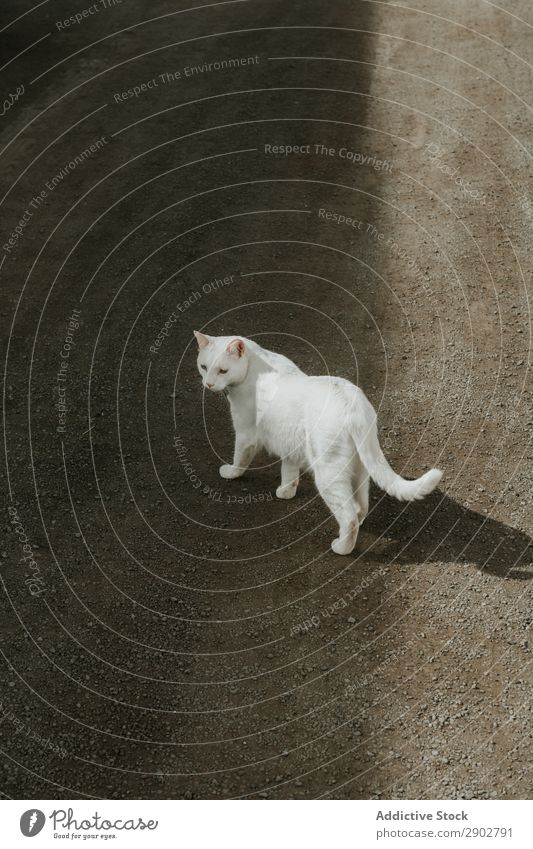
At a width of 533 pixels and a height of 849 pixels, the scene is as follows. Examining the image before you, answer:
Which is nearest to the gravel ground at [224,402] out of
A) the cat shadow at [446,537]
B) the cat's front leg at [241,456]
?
the cat shadow at [446,537]

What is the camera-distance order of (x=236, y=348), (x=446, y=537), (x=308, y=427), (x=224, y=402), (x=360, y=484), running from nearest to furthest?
(x=308, y=427), (x=360, y=484), (x=236, y=348), (x=446, y=537), (x=224, y=402)

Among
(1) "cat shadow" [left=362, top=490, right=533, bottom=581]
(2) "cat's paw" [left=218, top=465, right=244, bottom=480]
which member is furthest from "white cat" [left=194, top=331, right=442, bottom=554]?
(1) "cat shadow" [left=362, top=490, right=533, bottom=581]

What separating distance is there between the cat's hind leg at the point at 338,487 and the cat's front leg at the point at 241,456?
1.20 meters

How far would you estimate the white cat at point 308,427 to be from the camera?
8438 mm

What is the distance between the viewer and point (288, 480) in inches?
388

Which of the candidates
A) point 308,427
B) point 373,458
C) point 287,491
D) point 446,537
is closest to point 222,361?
point 308,427

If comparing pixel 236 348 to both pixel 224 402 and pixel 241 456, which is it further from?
pixel 224 402

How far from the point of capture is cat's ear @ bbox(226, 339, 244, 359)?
903cm

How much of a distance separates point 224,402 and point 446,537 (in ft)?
12.2

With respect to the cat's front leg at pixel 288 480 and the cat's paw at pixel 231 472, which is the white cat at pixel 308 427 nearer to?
the cat's front leg at pixel 288 480

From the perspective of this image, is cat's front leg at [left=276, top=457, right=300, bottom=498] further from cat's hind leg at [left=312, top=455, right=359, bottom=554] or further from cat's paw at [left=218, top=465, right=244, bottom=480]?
cat's hind leg at [left=312, top=455, right=359, bottom=554]

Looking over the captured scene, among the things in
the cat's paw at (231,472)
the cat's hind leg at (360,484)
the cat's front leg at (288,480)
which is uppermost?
the cat's hind leg at (360,484)

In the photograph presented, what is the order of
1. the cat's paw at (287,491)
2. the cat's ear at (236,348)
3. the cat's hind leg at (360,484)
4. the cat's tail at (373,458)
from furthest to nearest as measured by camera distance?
the cat's paw at (287,491) → the cat's ear at (236,348) → the cat's hind leg at (360,484) → the cat's tail at (373,458)

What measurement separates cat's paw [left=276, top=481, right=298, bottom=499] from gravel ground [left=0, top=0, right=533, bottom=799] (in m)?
0.13
